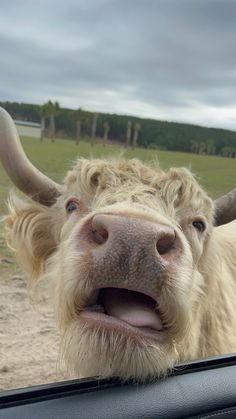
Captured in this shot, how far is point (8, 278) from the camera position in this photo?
6699 millimetres

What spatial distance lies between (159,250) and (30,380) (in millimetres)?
2545

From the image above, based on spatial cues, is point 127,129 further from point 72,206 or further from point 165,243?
point 165,243

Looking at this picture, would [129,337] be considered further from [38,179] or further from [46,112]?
[46,112]

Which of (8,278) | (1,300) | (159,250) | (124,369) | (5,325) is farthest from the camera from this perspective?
(8,278)

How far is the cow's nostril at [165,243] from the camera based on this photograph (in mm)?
2137

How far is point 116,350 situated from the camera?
6.78 feet

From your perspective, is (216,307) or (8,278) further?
(8,278)

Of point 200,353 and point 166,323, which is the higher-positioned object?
point 166,323

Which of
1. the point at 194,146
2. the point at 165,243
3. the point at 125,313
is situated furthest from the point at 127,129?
the point at 125,313

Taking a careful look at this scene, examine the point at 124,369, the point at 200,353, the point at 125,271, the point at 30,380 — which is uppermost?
the point at 125,271

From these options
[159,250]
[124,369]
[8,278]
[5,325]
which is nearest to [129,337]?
[124,369]

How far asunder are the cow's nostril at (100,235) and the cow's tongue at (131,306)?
0.19 meters

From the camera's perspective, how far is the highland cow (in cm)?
206

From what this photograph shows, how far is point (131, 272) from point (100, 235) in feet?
0.65
